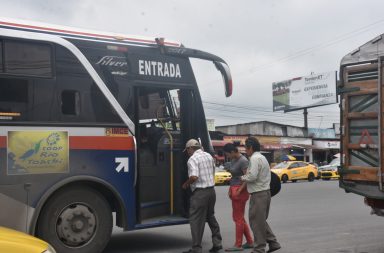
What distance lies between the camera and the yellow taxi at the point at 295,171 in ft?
110

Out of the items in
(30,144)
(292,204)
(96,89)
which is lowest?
(292,204)

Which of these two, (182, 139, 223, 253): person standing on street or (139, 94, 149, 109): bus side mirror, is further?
(139, 94, 149, 109): bus side mirror

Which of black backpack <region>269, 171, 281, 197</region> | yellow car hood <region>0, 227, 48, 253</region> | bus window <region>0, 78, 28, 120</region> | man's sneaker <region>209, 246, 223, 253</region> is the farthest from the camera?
man's sneaker <region>209, 246, 223, 253</region>

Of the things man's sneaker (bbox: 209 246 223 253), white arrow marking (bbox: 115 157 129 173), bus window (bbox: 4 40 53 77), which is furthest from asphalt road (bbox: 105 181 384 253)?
bus window (bbox: 4 40 53 77)

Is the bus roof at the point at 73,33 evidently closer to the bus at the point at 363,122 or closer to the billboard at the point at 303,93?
the bus at the point at 363,122

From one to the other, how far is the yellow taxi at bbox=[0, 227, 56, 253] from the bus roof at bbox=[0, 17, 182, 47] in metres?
3.35

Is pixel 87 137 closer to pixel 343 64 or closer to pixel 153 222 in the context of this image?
pixel 153 222

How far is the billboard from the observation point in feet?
175

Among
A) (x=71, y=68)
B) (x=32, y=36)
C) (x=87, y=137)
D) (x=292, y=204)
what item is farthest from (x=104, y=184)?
(x=292, y=204)

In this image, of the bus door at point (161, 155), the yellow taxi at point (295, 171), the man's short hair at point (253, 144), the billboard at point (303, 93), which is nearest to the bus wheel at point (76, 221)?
the bus door at point (161, 155)

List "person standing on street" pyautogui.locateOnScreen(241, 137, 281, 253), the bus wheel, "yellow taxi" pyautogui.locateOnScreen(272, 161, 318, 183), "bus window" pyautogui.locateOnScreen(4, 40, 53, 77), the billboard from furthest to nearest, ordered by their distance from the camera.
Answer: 1. the billboard
2. "yellow taxi" pyautogui.locateOnScreen(272, 161, 318, 183)
3. "person standing on street" pyautogui.locateOnScreen(241, 137, 281, 253)
4. the bus wheel
5. "bus window" pyautogui.locateOnScreen(4, 40, 53, 77)

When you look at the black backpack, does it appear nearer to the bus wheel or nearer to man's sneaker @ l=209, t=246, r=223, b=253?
man's sneaker @ l=209, t=246, r=223, b=253

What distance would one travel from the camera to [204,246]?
8586 mm

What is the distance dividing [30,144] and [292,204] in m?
10.9
